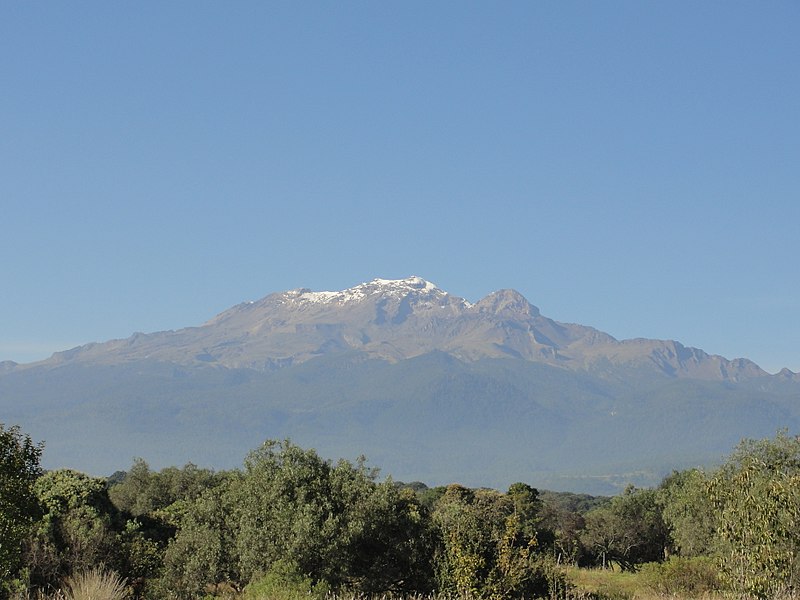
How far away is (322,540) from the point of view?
32.1 meters

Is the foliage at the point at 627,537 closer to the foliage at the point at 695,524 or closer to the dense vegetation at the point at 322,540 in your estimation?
the foliage at the point at 695,524

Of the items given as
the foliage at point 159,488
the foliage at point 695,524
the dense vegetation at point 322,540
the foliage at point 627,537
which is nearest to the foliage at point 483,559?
the dense vegetation at point 322,540

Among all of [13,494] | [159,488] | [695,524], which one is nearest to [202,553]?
[13,494]

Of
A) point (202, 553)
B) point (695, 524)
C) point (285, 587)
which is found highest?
point (285, 587)

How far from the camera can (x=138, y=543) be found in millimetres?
39969

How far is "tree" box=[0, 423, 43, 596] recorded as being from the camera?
26.2 meters

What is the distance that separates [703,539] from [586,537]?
33887 millimetres

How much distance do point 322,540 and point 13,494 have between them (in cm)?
1020

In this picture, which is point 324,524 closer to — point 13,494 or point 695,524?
point 13,494

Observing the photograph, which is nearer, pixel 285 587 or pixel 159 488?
pixel 285 587

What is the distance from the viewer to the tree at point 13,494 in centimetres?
2617

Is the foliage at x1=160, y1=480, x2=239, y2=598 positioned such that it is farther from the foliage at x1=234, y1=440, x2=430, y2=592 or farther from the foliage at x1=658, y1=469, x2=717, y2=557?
the foliage at x1=658, y1=469, x2=717, y2=557

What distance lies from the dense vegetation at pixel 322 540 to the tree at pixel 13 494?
5cm

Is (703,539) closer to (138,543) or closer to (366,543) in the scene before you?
(366,543)
